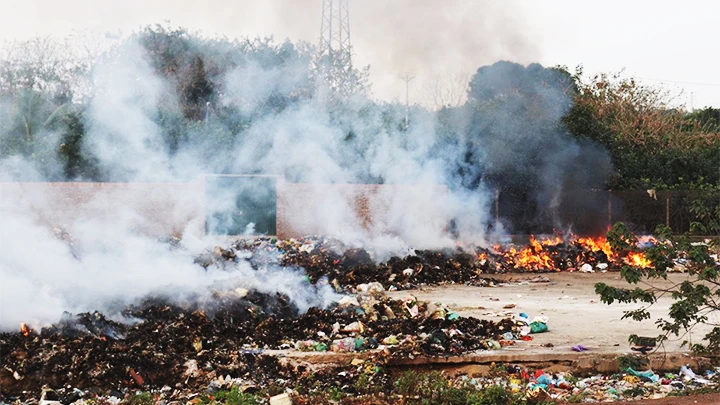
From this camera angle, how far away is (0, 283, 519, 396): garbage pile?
632 centimetres

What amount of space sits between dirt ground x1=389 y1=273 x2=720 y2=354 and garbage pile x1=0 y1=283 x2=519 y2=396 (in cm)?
72

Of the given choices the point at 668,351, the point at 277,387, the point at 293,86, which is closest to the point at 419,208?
the point at 293,86

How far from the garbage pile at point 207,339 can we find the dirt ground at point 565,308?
72cm

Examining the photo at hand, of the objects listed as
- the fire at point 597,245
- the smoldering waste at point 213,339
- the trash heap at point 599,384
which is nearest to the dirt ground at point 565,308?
the trash heap at point 599,384

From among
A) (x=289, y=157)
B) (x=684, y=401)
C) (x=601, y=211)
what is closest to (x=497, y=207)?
(x=601, y=211)

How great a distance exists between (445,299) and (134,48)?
40.6ft

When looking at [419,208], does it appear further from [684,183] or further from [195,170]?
[684,183]

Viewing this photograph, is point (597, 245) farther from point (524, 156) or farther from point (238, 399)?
point (238, 399)

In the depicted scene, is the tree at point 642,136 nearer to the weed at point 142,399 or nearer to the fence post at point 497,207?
the fence post at point 497,207

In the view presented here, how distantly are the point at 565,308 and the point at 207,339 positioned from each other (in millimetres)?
5412

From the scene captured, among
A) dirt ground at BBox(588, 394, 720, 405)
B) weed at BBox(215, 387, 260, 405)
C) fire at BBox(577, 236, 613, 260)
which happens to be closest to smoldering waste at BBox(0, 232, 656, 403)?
weed at BBox(215, 387, 260, 405)

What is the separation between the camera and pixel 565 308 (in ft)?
33.9

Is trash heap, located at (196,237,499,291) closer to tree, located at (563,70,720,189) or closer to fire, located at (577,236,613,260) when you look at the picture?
fire, located at (577,236,613,260)

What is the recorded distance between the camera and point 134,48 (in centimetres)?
1950
